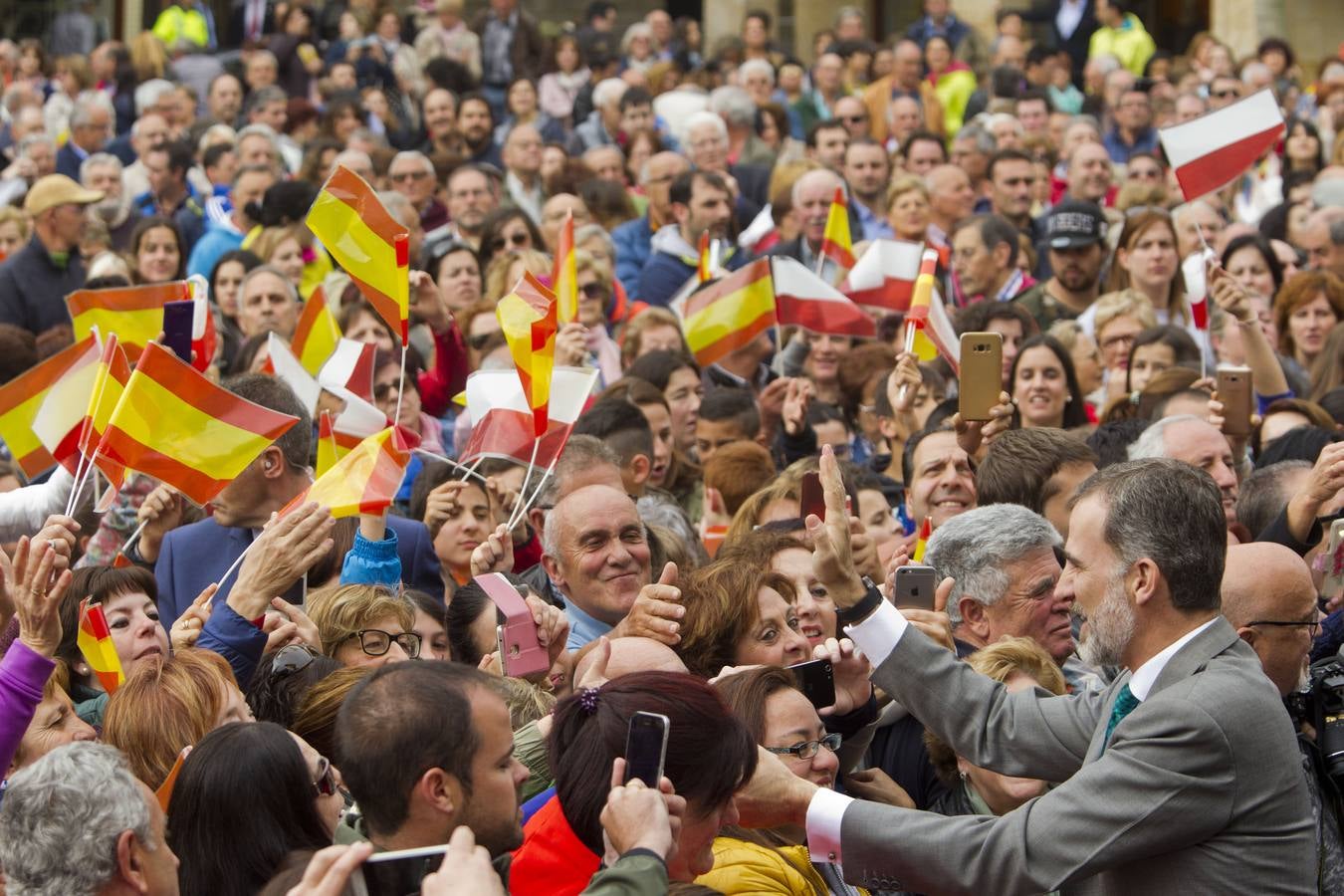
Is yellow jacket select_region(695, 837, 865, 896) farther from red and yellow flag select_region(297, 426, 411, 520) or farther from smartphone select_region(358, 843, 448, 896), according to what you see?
red and yellow flag select_region(297, 426, 411, 520)

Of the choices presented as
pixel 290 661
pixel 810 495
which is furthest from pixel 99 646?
pixel 810 495

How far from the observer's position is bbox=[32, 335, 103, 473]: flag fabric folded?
6809 millimetres

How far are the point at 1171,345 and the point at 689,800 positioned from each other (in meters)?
5.83

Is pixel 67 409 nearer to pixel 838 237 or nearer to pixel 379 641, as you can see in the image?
pixel 379 641

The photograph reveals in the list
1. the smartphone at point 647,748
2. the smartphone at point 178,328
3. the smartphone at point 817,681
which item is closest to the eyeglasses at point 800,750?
the smartphone at point 817,681

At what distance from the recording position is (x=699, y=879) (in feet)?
14.1

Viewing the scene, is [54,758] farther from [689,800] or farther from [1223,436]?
[1223,436]

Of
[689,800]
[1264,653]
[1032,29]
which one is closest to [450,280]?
[1264,653]

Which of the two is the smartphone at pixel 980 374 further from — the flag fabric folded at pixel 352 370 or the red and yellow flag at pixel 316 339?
the red and yellow flag at pixel 316 339

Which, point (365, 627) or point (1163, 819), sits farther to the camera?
point (365, 627)

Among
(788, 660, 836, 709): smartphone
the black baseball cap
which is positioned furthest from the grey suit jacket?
the black baseball cap

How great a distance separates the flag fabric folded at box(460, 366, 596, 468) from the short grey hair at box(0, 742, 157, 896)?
337 centimetres

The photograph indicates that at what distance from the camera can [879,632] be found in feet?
15.4

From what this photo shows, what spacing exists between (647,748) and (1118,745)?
0.99 metres
